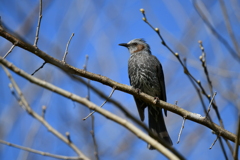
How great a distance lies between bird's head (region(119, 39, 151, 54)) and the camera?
22.7ft

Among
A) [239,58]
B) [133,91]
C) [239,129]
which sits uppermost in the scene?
[239,58]

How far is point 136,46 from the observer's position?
7.09 metres

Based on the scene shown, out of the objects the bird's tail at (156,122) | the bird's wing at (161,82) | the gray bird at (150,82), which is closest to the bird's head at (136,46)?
the gray bird at (150,82)

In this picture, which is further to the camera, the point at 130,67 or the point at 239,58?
the point at 130,67

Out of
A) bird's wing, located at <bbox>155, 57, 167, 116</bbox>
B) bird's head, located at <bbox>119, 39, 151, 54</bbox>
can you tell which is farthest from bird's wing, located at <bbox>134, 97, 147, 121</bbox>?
bird's head, located at <bbox>119, 39, 151, 54</bbox>

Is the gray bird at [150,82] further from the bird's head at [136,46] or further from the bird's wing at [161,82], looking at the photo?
the bird's head at [136,46]

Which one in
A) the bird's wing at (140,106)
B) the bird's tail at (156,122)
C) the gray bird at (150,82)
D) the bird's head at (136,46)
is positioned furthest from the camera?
the bird's head at (136,46)

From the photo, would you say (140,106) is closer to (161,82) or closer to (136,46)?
(161,82)

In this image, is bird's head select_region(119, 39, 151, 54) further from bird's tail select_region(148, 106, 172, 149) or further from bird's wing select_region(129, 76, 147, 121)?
bird's tail select_region(148, 106, 172, 149)

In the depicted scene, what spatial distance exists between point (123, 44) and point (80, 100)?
17.7 ft

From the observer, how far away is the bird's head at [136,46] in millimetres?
6932

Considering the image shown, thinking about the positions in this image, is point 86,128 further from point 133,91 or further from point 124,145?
point 133,91

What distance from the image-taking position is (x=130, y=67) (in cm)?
630

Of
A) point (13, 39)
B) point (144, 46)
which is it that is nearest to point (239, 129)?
point (13, 39)
